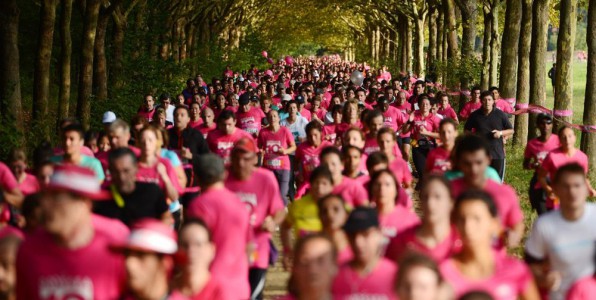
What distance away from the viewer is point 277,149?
527 inches

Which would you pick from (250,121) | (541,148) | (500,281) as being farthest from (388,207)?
(250,121)

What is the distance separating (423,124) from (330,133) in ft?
6.24

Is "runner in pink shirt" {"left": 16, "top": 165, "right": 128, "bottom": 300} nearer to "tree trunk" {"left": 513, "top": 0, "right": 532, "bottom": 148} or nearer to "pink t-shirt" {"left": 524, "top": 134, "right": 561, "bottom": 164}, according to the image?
"pink t-shirt" {"left": 524, "top": 134, "right": 561, "bottom": 164}

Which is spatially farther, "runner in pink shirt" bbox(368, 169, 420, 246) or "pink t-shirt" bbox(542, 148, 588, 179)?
"pink t-shirt" bbox(542, 148, 588, 179)

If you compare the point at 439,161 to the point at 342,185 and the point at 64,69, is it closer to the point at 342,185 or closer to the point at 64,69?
the point at 342,185

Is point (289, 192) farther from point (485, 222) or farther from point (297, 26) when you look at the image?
point (297, 26)

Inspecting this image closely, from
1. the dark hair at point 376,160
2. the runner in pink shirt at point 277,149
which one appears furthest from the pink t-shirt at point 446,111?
the dark hair at point 376,160

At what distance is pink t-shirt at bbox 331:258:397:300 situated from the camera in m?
5.27

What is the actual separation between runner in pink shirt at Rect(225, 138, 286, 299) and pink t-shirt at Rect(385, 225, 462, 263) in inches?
70.6

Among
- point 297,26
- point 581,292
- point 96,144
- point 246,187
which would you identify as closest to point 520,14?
point 96,144

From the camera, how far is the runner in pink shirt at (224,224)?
6789 mm

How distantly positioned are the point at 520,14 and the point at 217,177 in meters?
17.0

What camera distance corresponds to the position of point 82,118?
20609 mm

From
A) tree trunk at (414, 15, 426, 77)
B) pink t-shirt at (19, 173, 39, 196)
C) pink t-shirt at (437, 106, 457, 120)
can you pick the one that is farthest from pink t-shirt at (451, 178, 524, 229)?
tree trunk at (414, 15, 426, 77)
